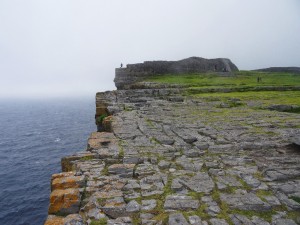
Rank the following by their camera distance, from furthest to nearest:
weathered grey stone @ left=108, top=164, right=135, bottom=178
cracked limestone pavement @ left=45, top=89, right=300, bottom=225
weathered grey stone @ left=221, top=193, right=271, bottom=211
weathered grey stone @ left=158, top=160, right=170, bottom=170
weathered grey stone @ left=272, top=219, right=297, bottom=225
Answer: weathered grey stone @ left=158, top=160, right=170, bottom=170
weathered grey stone @ left=108, top=164, right=135, bottom=178
weathered grey stone @ left=221, top=193, right=271, bottom=211
cracked limestone pavement @ left=45, top=89, right=300, bottom=225
weathered grey stone @ left=272, top=219, right=297, bottom=225

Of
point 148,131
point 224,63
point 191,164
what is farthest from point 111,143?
point 224,63

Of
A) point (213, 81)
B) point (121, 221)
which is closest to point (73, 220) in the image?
point (121, 221)

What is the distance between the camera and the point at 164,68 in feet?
103

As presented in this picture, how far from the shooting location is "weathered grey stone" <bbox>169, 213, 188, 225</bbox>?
452cm

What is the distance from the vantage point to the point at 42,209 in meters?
24.2

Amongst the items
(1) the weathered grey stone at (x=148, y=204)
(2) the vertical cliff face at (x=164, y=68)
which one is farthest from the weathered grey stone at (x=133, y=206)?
(2) the vertical cliff face at (x=164, y=68)

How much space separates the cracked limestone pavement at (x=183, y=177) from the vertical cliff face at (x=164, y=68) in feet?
53.7

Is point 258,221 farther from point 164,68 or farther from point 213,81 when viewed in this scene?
point 164,68

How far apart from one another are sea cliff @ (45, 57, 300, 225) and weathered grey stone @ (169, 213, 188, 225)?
2 cm

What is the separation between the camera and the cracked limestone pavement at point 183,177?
4.81 m

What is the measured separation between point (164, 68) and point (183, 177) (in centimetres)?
2609

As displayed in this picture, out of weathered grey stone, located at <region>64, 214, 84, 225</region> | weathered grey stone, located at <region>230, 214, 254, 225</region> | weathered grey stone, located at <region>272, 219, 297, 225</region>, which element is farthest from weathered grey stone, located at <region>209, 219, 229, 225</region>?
weathered grey stone, located at <region>64, 214, 84, 225</region>

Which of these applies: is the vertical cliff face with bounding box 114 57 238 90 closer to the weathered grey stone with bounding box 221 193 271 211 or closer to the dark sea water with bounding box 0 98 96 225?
the dark sea water with bounding box 0 98 96 225

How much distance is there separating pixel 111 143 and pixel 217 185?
3784 mm
